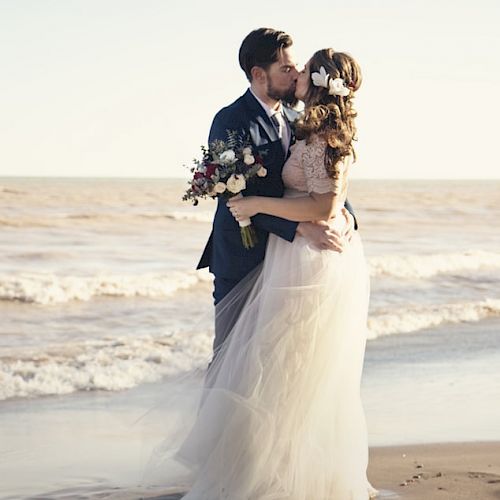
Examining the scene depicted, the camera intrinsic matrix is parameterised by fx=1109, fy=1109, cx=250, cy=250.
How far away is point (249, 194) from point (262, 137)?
266 millimetres

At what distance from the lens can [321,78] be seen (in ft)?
15.1

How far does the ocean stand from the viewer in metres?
7.14

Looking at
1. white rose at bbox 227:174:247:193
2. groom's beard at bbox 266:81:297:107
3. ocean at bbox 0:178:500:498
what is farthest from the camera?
ocean at bbox 0:178:500:498

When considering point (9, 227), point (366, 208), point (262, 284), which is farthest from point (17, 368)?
point (366, 208)

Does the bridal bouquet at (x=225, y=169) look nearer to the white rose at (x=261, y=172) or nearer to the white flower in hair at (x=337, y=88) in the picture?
the white rose at (x=261, y=172)

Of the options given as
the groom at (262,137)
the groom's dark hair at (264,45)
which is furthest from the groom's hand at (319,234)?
the groom's dark hair at (264,45)

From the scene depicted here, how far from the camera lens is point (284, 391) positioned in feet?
15.9

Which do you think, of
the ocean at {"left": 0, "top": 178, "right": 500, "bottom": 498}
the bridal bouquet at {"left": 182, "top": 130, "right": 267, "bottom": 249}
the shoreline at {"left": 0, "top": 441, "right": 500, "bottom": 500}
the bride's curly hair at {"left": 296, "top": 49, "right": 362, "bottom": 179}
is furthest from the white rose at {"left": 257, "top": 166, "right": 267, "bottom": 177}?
the shoreline at {"left": 0, "top": 441, "right": 500, "bottom": 500}

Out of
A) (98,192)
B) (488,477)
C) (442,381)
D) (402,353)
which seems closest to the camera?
(488,477)

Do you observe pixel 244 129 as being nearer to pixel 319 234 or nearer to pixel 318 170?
pixel 318 170

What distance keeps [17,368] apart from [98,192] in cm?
2827

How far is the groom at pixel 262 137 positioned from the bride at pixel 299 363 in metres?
0.06

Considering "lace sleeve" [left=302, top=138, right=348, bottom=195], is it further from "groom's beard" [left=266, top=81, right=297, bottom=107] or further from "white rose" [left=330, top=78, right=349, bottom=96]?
"groom's beard" [left=266, top=81, right=297, bottom=107]

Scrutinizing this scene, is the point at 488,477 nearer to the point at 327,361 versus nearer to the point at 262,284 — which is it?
the point at 327,361
